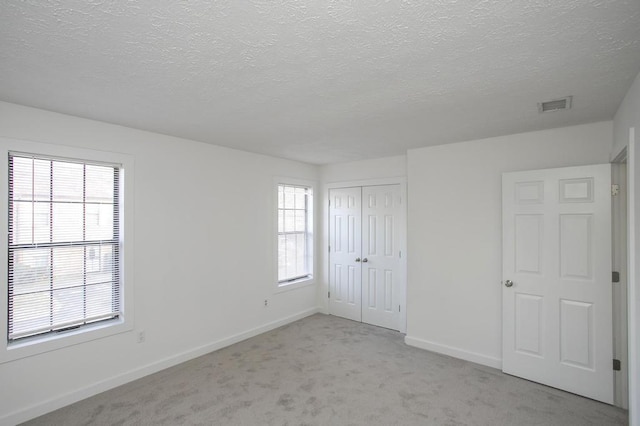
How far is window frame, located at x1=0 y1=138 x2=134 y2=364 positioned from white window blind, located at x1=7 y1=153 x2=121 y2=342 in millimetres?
58

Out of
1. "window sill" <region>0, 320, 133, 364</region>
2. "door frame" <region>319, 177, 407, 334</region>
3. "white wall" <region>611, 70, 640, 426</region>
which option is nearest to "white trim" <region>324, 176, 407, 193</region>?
"door frame" <region>319, 177, 407, 334</region>

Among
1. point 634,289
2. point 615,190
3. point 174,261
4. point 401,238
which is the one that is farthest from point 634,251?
point 174,261

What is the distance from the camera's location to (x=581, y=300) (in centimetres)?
287

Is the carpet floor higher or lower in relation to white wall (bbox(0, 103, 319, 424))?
lower

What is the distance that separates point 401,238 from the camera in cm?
447

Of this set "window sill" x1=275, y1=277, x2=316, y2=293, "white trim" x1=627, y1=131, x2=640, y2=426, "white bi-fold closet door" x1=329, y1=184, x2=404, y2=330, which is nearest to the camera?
"white trim" x1=627, y1=131, x2=640, y2=426

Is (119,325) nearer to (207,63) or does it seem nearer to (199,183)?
(199,183)

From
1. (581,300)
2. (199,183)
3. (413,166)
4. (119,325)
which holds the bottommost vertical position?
(119,325)

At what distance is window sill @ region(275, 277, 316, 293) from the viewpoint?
4676mm

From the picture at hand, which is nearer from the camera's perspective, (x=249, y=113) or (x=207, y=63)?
(x=207, y=63)

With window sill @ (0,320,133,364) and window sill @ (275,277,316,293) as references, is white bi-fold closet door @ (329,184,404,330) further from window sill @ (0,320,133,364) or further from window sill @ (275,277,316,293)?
window sill @ (0,320,133,364)

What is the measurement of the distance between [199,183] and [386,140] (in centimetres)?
225

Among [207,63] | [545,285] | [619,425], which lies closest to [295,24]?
[207,63]

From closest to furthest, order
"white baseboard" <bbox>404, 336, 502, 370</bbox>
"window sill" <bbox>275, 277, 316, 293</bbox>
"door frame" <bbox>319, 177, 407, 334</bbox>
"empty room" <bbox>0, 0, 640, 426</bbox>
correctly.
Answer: "empty room" <bbox>0, 0, 640, 426</bbox>, "white baseboard" <bbox>404, 336, 502, 370</bbox>, "door frame" <bbox>319, 177, 407, 334</bbox>, "window sill" <bbox>275, 277, 316, 293</bbox>
